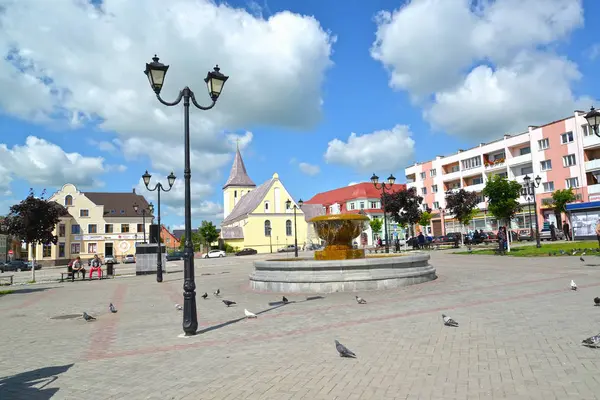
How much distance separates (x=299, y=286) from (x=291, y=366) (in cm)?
776

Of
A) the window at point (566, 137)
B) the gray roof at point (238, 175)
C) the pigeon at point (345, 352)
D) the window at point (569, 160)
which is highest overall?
the gray roof at point (238, 175)

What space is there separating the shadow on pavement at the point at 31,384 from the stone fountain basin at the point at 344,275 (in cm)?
804

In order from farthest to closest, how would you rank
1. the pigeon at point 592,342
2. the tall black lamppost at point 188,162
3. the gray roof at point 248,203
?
the gray roof at point 248,203 → the tall black lamppost at point 188,162 → the pigeon at point 592,342

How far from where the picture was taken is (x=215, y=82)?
9.49 m

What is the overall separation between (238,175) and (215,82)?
9170 cm

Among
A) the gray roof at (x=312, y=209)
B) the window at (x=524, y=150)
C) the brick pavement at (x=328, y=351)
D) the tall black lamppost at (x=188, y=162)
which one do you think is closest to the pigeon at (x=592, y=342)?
the brick pavement at (x=328, y=351)

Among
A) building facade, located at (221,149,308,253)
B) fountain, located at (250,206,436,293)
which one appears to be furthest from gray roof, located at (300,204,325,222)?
fountain, located at (250,206,436,293)

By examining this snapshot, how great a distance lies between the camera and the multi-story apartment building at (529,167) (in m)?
47.5

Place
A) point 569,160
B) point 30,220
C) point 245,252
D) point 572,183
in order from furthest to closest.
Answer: point 245,252
point 569,160
point 572,183
point 30,220

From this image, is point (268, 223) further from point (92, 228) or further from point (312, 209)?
point (92, 228)

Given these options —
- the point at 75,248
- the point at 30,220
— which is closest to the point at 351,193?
the point at 75,248

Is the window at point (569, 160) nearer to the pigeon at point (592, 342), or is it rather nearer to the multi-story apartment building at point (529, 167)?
the multi-story apartment building at point (529, 167)

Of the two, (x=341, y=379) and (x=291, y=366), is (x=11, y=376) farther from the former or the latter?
(x=341, y=379)

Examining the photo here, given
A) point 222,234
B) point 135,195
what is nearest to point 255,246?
point 222,234
